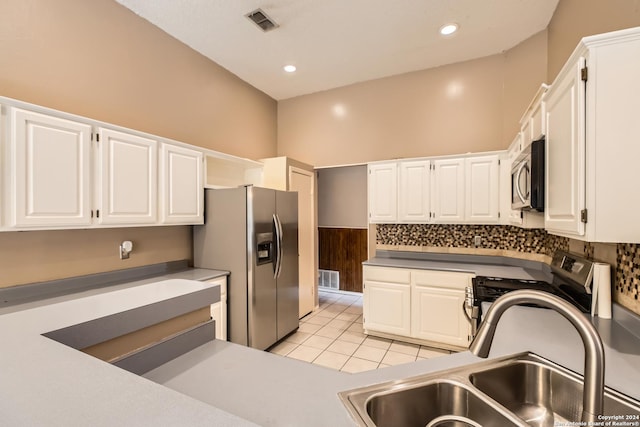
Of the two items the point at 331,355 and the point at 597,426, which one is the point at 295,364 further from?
the point at 331,355

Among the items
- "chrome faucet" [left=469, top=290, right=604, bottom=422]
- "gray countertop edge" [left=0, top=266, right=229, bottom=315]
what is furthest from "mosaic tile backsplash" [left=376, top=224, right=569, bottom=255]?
"chrome faucet" [left=469, top=290, right=604, bottom=422]

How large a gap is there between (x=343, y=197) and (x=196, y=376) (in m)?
4.36

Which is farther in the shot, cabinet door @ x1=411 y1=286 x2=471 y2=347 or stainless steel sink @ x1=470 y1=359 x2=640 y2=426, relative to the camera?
cabinet door @ x1=411 y1=286 x2=471 y2=347

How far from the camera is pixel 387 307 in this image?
10.2ft

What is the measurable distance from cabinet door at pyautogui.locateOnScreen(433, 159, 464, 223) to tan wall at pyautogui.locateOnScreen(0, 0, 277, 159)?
8.36 feet

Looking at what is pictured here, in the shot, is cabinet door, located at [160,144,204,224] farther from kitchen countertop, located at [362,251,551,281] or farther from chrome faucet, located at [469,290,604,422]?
chrome faucet, located at [469,290,604,422]

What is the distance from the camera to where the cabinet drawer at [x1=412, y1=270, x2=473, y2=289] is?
2742 millimetres

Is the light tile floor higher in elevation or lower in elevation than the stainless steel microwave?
lower

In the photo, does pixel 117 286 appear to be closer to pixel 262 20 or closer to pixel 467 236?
pixel 262 20

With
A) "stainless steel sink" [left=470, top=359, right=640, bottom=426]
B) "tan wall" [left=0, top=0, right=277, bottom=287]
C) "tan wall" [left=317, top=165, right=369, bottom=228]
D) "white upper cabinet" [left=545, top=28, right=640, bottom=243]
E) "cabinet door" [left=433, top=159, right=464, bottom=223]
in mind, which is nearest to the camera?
"stainless steel sink" [left=470, top=359, right=640, bottom=426]

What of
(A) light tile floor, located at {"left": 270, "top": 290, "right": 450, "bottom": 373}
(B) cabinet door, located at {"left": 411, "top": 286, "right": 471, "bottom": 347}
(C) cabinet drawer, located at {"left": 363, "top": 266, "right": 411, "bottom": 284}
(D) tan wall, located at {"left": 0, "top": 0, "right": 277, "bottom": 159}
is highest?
(D) tan wall, located at {"left": 0, "top": 0, "right": 277, "bottom": 159}

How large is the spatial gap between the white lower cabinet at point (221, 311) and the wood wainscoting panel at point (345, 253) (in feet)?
9.12

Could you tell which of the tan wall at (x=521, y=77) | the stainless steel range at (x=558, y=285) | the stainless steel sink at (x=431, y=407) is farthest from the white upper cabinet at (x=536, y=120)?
the stainless steel sink at (x=431, y=407)

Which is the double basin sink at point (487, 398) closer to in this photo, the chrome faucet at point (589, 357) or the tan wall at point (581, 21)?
the chrome faucet at point (589, 357)
